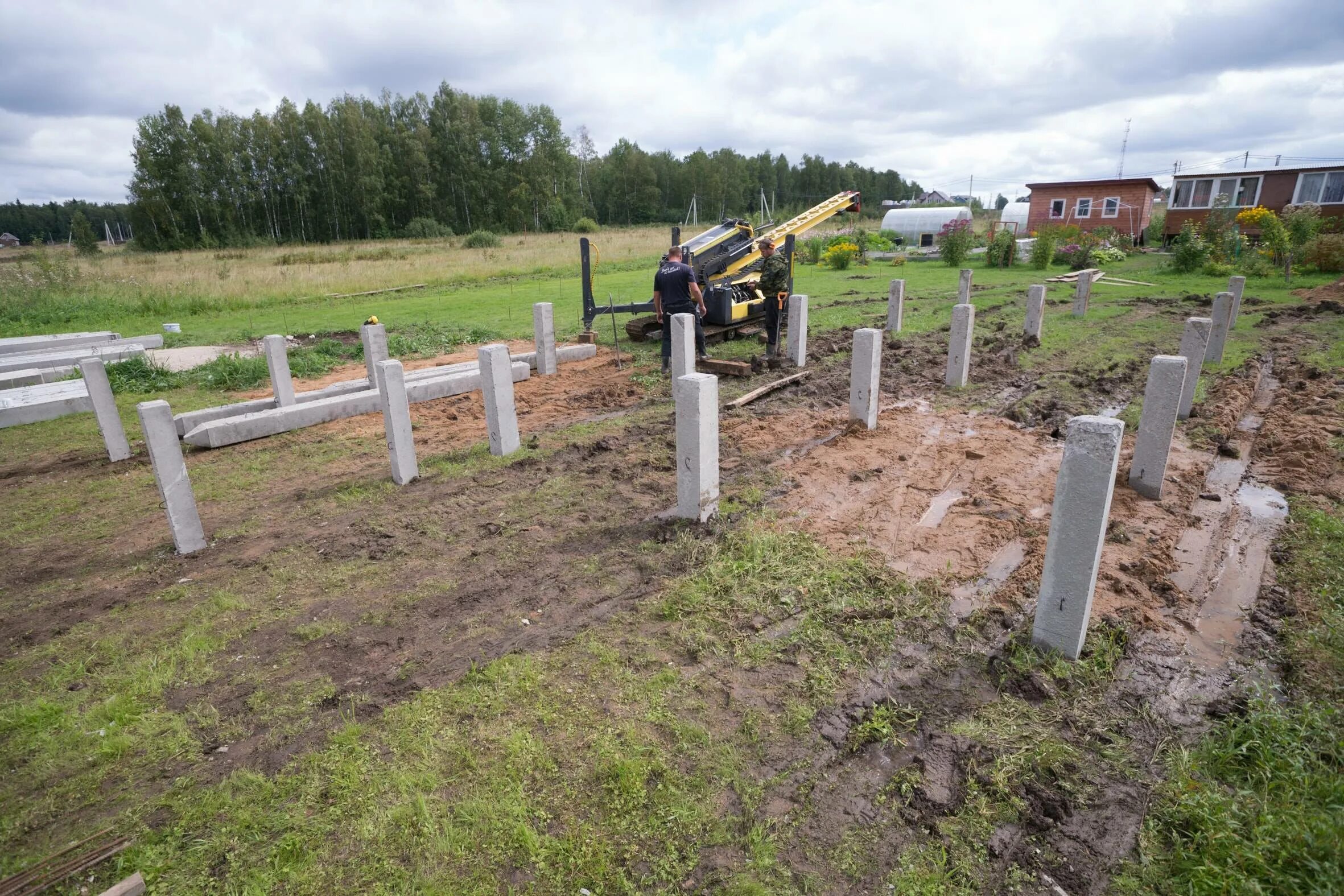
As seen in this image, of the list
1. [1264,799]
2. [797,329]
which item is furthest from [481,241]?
[1264,799]

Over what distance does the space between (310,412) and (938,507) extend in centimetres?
752

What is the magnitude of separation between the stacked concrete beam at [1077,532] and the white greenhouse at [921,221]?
3617 centimetres

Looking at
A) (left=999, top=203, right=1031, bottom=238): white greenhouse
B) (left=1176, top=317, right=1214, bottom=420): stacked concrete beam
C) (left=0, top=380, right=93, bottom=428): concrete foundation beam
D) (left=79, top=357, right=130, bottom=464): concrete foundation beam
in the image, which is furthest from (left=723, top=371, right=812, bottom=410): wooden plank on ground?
(left=999, top=203, right=1031, bottom=238): white greenhouse

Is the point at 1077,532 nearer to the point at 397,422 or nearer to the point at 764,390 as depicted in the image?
the point at 397,422

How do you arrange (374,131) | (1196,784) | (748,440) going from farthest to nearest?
(374,131) < (748,440) < (1196,784)

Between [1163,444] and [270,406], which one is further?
[270,406]

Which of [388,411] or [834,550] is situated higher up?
[388,411]

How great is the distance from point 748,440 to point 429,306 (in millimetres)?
15790

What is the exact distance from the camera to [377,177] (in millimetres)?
57625

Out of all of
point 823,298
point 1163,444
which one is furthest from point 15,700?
point 823,298

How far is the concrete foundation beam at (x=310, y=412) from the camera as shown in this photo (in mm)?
8102

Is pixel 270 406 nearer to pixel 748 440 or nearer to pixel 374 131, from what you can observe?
pixel 748 440

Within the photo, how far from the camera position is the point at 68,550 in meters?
5.66

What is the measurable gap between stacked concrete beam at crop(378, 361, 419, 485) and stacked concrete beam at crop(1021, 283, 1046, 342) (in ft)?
33.7
